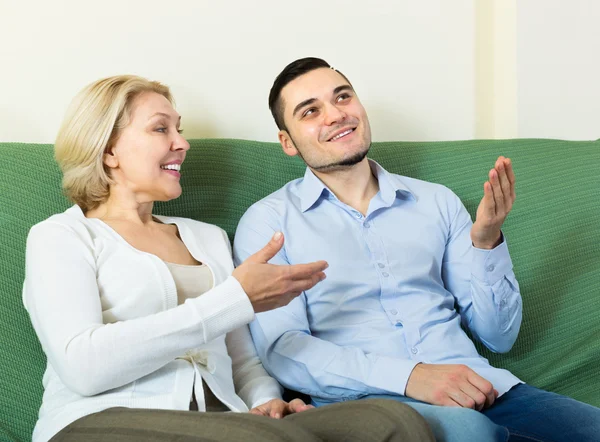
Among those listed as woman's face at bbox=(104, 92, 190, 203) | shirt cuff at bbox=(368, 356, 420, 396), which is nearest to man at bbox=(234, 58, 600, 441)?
shirt cuff at bbox=(368, 356, 420, 396)

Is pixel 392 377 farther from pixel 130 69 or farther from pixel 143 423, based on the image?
pixel 130 69

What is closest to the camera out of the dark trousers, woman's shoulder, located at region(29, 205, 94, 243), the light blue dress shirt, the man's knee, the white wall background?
the dark trousers

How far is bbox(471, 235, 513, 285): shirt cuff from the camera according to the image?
1529 millimetres

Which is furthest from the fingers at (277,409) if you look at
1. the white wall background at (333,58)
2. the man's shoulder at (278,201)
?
the white wall background at (333,58)

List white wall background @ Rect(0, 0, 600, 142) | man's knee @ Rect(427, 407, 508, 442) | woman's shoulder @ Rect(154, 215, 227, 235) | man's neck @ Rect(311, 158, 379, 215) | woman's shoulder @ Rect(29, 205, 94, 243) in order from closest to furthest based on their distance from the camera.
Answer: man's knee @ Rect(427, 407, 508, 442)
woman's shoulder @ Rect(29, 205, 94, 243)
woman's shoulder @ Rect(154, 215, 227, 235)
man's neck @ Rect(311, 158, 379, 215)
white wall background @ Rect(0, 0, 600, 142)

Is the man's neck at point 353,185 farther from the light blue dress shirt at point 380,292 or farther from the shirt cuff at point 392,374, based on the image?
the shirt cuff at point 392,374

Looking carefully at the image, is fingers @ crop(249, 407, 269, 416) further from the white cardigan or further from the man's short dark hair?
the man's short dark hair

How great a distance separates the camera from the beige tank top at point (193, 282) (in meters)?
1.39

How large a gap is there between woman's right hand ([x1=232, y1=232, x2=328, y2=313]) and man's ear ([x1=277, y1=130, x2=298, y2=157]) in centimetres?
60

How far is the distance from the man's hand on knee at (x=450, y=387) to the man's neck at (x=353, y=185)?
46 cm

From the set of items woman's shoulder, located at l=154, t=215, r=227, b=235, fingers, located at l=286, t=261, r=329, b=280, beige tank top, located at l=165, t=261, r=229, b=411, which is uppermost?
fingers, located at l=286, t=261, r=329, b=280

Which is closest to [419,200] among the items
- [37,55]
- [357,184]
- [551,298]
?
[357,184]

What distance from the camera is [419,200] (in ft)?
5.76

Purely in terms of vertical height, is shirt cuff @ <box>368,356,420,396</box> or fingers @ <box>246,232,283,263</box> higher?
fingers @ <box>246,232,283,263</box>
